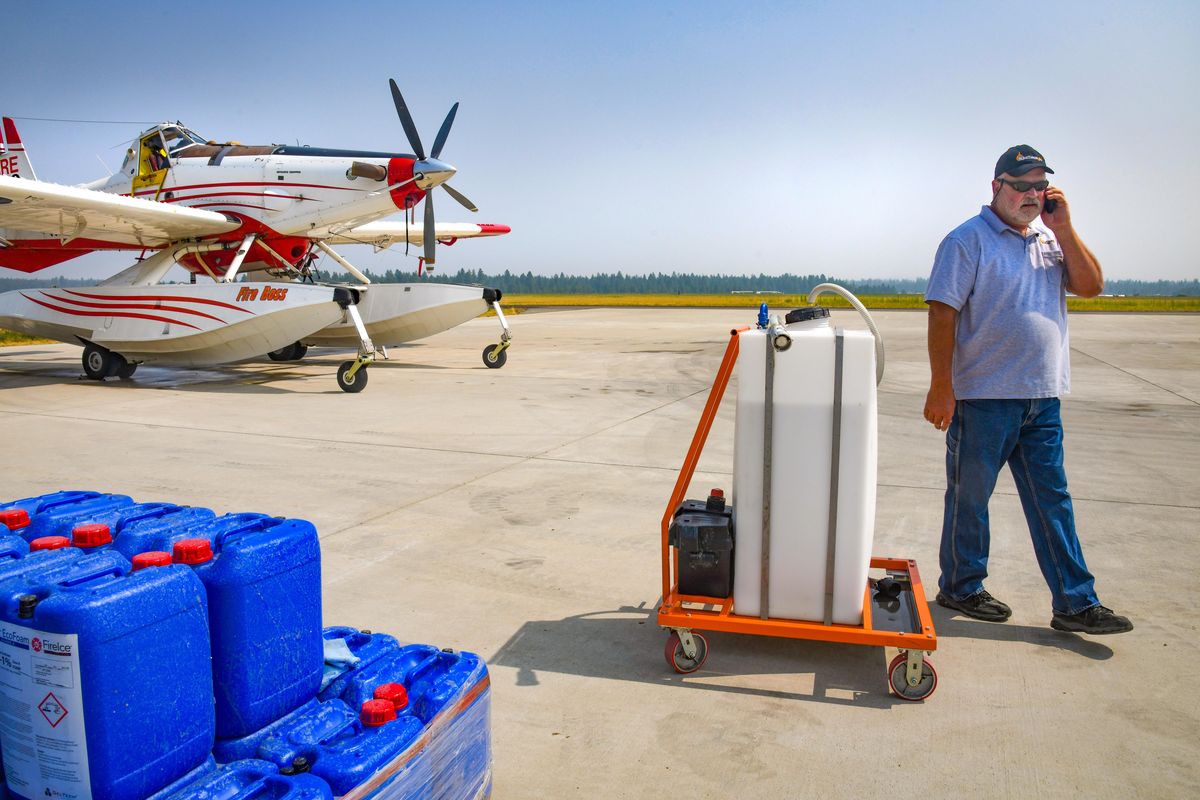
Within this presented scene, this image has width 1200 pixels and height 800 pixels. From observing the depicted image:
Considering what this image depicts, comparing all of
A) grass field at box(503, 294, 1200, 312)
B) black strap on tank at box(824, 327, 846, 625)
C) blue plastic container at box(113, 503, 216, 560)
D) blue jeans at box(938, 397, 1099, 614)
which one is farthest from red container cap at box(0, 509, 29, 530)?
grass field at box(503, 294, 1200, 312)

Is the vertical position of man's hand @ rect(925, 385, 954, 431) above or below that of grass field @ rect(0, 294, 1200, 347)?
below

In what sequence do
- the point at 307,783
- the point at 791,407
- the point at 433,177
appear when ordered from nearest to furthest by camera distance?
the point at 307,783 → the point at 791,407 → the point at 433,177

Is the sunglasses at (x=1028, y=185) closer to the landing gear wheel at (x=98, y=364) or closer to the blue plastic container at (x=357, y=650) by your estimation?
the blue plastic container at (x=357, y=650)

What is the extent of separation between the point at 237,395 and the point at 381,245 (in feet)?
24.8

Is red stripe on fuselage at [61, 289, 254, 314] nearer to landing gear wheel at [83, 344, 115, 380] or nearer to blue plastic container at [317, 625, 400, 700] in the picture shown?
landing gear wheel at [83, 344, 115, 380]

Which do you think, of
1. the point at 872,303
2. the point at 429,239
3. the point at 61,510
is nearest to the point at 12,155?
the point at 429,239

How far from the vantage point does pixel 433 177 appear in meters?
11.8

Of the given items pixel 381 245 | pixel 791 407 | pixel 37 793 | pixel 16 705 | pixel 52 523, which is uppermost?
pixel 381 245

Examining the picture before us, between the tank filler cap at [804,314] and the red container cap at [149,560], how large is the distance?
2171mm

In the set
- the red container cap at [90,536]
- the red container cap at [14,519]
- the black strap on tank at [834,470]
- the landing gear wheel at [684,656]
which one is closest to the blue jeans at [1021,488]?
the black strap on tank at [834,470]

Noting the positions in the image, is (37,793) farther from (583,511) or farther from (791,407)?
(583,511)

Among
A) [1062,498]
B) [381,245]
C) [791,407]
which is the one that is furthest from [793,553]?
[381,245]

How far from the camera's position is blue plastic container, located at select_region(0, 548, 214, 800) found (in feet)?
5.14

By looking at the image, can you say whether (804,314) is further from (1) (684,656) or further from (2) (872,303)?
(2) (872,303)
